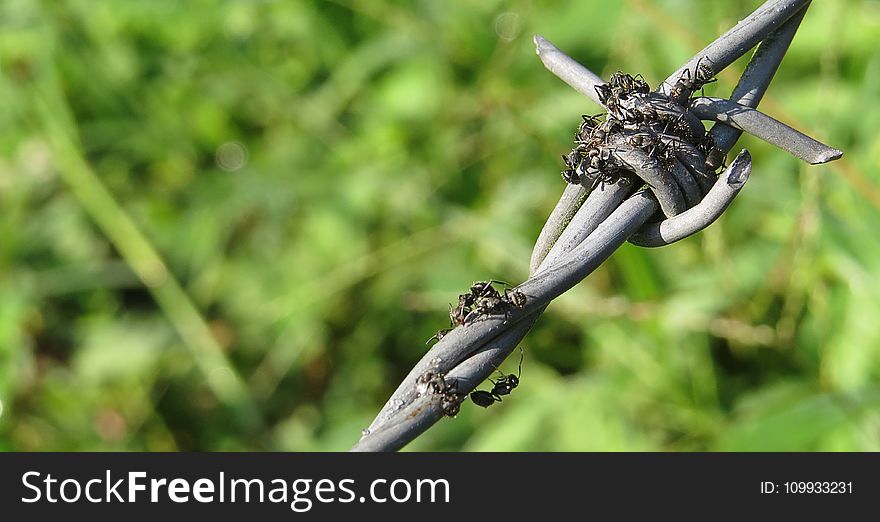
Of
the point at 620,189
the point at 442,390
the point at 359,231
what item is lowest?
the point at 442,390

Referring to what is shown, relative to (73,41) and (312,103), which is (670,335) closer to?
(312,103)

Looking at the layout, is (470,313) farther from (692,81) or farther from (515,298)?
Result: (692,81)

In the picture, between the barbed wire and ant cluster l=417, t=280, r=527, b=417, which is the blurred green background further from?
ant cluster l=417, t=280, r=527, b=417

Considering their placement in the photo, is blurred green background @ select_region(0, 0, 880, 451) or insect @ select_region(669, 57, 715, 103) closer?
insect @ select_region(669, 57, 715, 103)
